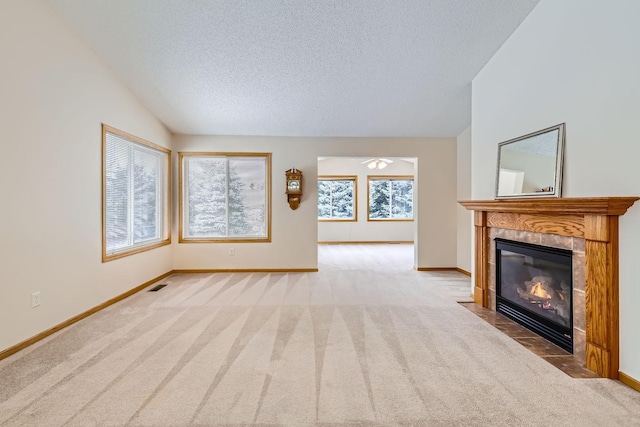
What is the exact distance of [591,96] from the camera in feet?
7.55

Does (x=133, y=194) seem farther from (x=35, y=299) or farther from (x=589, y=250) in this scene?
(x=589, y=250)

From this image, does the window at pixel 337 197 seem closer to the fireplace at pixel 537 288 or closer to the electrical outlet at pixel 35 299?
the fireplace at pixel 537 288

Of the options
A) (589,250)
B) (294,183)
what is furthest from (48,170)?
(589,250)

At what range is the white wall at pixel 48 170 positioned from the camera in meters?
2.51

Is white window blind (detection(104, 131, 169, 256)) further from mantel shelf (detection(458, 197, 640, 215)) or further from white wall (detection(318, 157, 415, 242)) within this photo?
white wall (detection(318, 157, 415, 242))

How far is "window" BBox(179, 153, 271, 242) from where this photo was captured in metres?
5.55

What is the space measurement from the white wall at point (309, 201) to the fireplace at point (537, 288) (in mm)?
2187

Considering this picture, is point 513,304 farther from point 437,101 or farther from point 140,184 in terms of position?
point 140,184

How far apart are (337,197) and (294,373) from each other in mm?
7982

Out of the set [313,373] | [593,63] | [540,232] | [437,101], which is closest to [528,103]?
[593,63]

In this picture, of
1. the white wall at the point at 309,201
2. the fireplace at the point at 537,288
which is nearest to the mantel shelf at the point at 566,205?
the fireplace at the point at 537,288

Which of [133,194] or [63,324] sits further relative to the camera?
[133,194]

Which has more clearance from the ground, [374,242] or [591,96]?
[591,96]

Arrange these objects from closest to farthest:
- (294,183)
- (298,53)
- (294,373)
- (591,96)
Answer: (294,373), (591,96), (298,53), (294,183)
